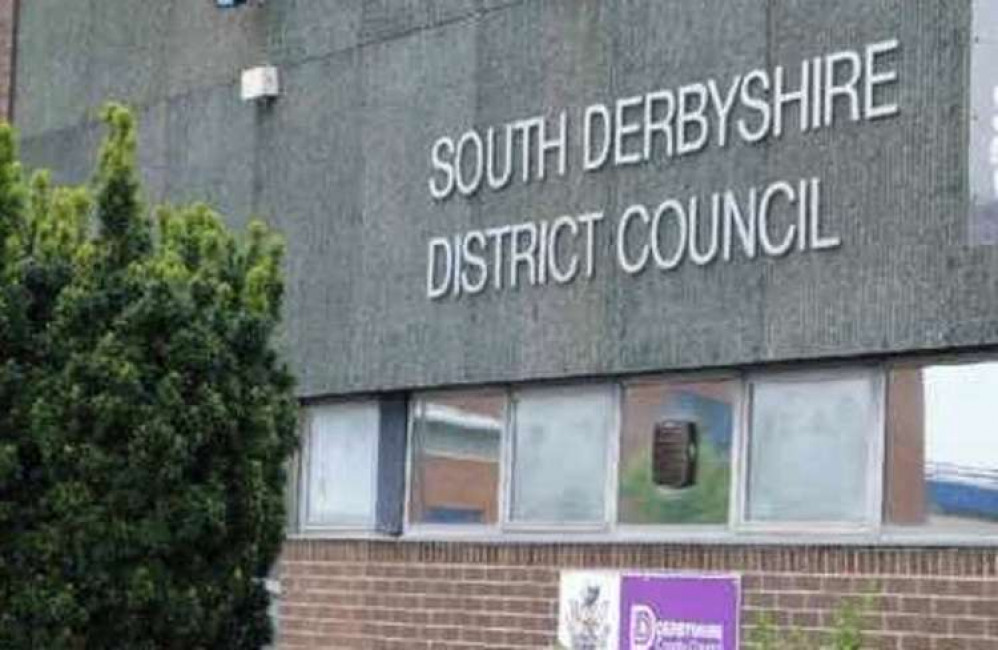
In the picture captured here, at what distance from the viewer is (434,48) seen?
14.2 metres

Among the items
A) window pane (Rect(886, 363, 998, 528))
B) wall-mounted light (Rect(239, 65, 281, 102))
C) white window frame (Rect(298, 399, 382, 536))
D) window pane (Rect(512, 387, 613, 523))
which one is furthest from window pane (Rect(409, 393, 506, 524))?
window pane (Rect(886, 363, 998, 528))

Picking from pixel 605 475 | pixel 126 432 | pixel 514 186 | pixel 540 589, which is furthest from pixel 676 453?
pixel 126 432

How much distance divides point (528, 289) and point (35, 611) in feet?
13.6

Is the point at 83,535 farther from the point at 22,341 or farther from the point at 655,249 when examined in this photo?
the point at 655,249

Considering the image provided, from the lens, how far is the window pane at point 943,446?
34.8 feet

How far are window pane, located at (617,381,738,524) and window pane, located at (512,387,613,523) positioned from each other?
0.21m

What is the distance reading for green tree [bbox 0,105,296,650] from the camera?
33.0 ft

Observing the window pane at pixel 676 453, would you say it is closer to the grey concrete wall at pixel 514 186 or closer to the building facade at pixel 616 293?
the building facade at pixel 616 293

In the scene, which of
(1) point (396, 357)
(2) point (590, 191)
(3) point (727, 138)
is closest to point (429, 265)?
(1) point (396, 357)

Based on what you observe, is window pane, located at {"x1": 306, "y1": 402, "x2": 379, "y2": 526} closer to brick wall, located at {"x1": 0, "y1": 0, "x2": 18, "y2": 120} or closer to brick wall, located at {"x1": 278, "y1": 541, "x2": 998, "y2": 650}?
brick wall, located at {"x1": 278, "y1": 541, "x2": 998, "y2": 650}

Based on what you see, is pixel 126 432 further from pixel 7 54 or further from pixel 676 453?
pixel 7 54

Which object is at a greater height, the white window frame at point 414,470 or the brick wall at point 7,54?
the brick wall at point 7,54

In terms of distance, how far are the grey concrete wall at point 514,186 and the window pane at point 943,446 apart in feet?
0.74

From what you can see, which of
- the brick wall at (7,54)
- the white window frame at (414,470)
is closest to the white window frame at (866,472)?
the white window frame at (414,470)
